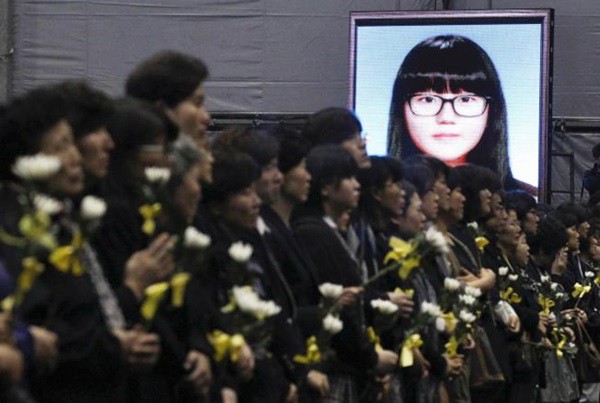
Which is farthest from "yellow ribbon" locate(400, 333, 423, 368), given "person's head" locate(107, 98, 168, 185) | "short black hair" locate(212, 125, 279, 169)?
"person's head" locate(107, 98, 168, 185)

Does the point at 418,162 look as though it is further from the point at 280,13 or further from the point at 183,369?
the point at 280,13

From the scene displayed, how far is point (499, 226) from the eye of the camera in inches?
485

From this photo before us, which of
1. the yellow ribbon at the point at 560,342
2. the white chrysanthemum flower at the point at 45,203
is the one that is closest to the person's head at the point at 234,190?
the white chrysanthemum flower at the point at 45,203

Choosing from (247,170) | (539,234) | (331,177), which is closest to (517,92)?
(539,234)

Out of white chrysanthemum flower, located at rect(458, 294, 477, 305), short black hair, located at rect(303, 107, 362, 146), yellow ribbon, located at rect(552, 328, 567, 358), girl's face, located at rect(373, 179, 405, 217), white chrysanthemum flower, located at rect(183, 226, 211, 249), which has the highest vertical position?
short black hair, located at rect(303, 107, 362, 146)

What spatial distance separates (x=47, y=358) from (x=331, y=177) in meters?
3.38

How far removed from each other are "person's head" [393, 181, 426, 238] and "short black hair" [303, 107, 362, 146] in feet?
2.39

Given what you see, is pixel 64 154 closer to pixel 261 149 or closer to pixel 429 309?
pixel 261 149

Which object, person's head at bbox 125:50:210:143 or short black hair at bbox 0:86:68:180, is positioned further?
person's head at bbox 125:50:210:143

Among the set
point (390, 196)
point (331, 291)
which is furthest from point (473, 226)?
point (331, 291)

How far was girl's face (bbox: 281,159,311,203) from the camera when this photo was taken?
8344mm

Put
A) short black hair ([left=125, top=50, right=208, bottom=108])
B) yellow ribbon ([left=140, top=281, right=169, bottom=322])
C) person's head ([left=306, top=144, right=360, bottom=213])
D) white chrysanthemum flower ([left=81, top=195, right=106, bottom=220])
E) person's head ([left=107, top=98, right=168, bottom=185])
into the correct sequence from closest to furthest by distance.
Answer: white chrysanthemum flower ([left=81, top=195, right=106, bottom=220]), yellow ribbon ([left=140, top=281, right=169, bottom=322]), person's head ([left=107, top=98, right=168, bottom=185]), short black hair ([left=125, top=50, right=208, bottom=108]), person's head ([left=306, top=144, right=360, bottom=213])

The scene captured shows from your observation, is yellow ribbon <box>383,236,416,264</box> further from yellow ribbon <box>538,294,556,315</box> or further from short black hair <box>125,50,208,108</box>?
yellow ribbon <box>538,294,556,315</box>

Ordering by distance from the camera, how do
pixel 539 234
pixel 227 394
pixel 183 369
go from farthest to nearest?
pixel 539 234, pixel 227 394, pixel 183 369
